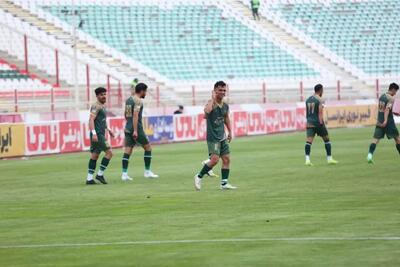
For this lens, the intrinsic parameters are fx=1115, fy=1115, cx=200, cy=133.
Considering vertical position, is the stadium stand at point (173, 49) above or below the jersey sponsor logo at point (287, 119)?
above

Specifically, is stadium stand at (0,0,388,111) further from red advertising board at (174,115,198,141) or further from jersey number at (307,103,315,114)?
jersey number at (307,103,315,114)

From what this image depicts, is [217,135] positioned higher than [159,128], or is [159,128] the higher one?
[217,135]

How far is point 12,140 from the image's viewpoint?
3428 centimetres

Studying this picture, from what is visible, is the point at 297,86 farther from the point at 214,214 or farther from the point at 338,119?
the point at 214,214

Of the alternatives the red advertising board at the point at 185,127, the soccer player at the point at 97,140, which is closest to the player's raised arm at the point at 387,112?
the soccer player at the point at 97,140

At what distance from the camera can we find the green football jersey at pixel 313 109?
27844 mm

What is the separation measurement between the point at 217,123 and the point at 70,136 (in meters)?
17.1

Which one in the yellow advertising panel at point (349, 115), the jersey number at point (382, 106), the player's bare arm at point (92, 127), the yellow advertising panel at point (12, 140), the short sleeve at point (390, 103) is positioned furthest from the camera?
the yellow advertising panel at point (349, 115)

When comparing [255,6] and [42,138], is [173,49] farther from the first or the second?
[42,138]

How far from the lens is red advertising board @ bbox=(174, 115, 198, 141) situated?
4350cm

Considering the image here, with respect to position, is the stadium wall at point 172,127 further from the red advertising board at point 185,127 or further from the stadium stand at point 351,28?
the stadium stand at point 351,28

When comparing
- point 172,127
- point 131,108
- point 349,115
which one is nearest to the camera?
point 131,108

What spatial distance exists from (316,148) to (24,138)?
30.3 ft

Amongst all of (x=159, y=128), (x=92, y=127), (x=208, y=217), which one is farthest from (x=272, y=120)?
(x=208, y=217)
